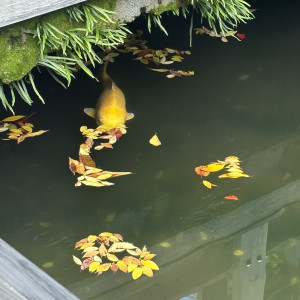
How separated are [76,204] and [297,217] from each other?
4.32ft

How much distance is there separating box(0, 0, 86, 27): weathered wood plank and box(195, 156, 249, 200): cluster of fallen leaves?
139 centimetres

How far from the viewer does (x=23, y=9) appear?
122 inches

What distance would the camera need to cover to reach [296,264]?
336cm

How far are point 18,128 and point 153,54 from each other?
1.63 m

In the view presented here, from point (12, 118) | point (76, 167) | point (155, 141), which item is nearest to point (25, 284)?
point (76, 167)

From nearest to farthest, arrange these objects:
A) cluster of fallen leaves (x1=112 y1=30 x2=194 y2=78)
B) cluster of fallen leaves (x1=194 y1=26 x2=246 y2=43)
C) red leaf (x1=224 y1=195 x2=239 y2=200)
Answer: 1. red leaf (x1=224 y1=195 x2=239 y2=200)
2. cluster of fallen leaves (x1=112 y1=30 x2=194 y2=78)
3. cluster of fallen leaves (x1=194 y1=26 x2=246 y2=43)

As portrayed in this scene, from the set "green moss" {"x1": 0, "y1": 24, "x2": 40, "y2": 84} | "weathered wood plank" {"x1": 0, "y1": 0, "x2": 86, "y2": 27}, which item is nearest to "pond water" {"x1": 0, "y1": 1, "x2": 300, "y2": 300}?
"green moss" {"x1": 0, "y1": 24, "x2": 40, "y2": 84}

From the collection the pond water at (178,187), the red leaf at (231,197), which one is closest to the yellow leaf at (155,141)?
the pond water at (178,187)

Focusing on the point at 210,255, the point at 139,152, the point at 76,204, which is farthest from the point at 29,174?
the point at 210,255

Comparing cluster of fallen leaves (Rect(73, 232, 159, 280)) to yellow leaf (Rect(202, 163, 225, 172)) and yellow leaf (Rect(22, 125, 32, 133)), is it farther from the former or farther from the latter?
yellow leaf (Rect(22, 125, 32, 133))

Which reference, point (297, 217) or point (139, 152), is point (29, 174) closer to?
point (139, 152)

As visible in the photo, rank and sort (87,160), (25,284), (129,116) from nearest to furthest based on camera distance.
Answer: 1. (25,284)
2. (87,160)
3. (129,116)

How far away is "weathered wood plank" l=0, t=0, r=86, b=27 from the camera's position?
9.93 ft

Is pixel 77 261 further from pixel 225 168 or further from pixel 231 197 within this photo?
pixel 225 168
